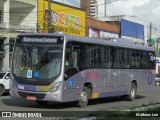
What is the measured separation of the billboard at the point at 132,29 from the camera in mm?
70656

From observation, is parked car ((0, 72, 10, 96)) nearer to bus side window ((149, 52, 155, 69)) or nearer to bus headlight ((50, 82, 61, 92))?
bus side window ((149, 52, 155, 69))

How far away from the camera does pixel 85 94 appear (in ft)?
55.3

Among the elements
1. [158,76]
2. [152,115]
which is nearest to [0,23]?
[158,76]

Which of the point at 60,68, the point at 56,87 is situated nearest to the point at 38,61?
the point at 60,68

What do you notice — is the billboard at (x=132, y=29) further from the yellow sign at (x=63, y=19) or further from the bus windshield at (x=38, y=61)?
the bus windshield at (x=38, y=61)

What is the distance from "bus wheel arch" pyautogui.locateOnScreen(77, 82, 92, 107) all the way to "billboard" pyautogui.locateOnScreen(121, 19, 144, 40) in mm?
53145

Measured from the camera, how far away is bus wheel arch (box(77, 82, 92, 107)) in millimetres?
16562

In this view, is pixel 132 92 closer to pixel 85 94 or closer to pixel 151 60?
pixel 151 60

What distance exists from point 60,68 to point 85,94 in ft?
7.12

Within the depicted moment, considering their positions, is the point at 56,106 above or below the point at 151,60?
below

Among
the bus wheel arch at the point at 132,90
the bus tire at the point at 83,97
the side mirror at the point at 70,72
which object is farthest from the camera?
the bus wheel arch at the point at 132,90

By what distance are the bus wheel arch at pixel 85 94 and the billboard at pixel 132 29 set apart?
53145mm

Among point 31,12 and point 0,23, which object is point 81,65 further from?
point 31,12

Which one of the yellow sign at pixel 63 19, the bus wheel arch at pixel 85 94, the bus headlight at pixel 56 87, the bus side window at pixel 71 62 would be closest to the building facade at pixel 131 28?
the yellow sign at pixel 63 19
